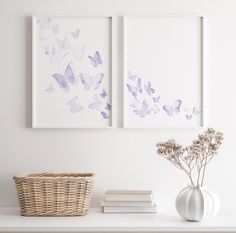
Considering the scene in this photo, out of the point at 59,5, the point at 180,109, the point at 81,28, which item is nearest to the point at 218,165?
the point at 180,109

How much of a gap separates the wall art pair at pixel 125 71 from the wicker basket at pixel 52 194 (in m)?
0.33

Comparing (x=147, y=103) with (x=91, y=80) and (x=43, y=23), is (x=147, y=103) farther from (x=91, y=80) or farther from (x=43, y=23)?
(x=43, y=23)

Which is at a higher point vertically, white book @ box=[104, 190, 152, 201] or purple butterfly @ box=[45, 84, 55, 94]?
purple butterfly @ box=[45, 84, 55, 94]

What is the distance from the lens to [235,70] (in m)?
2.63

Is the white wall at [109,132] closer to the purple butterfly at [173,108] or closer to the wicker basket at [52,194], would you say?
the purple butterfly at [173,108]

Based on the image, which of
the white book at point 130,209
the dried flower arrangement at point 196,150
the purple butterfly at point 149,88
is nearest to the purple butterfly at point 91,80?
the purple butterfly at point 149,88

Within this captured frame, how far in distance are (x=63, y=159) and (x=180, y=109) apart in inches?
24.8

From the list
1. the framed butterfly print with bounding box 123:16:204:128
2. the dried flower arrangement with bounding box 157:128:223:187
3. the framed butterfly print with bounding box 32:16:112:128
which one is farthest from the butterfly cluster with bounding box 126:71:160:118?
the dried flower arrangement with bounding box 157:128:223:187

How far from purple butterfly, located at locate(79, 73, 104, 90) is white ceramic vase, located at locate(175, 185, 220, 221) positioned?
699 millimetres

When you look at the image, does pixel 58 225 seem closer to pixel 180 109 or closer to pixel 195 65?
pixel 180 109

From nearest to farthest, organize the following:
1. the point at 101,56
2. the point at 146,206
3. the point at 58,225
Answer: the point at 58,225
the point at 146,206
the point at 101,56

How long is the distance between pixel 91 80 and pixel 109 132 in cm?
27

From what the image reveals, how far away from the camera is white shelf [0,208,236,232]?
217cm

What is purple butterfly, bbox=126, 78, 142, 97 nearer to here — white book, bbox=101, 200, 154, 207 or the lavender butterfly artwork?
the lavender butterfly artwork
